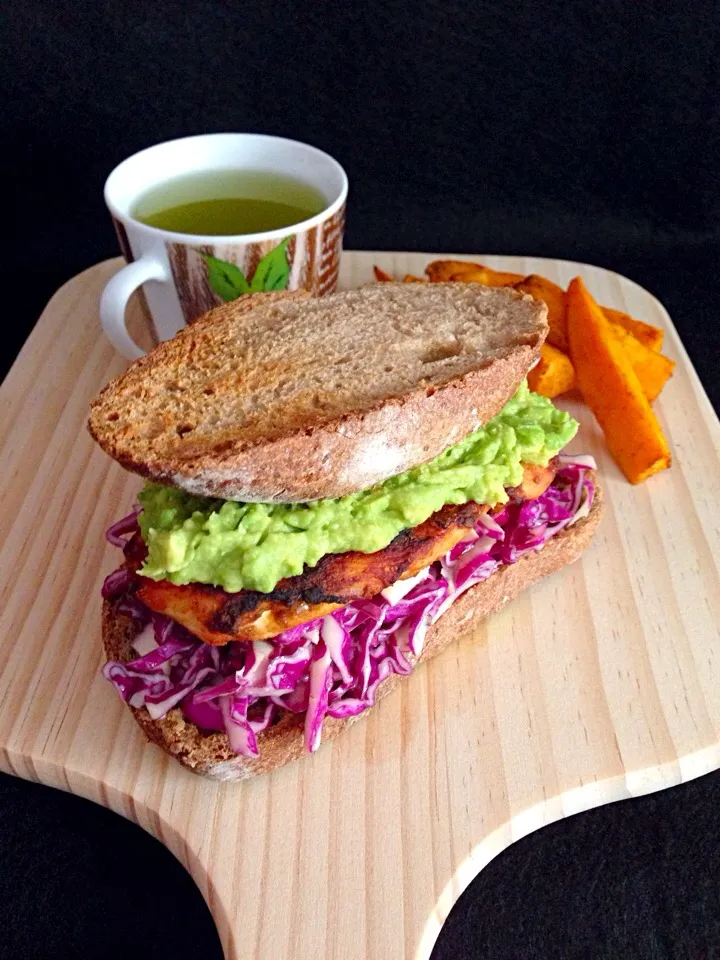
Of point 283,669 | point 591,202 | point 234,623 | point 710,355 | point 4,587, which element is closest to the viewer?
point 234,623

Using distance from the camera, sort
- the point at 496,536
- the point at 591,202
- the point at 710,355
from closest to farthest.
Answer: the point at 496,536, the point at 710,355, the point at 591,202

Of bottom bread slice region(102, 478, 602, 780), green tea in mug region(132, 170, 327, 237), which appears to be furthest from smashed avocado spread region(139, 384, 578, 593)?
green tea in mug region(132, 170, 327, 237)

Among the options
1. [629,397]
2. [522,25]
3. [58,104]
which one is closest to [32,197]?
[58,104]

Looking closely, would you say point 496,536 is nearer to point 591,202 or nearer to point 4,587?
point 4,587

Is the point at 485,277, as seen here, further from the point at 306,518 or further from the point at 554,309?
the point at 306,518

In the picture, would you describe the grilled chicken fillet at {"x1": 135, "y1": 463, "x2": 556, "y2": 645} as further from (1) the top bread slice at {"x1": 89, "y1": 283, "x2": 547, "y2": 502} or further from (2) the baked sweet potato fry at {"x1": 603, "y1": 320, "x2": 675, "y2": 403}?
(2) the baked sweet potato fry at {"x1": 603, "y1": 320, "x2": 675, "y2": 403}
